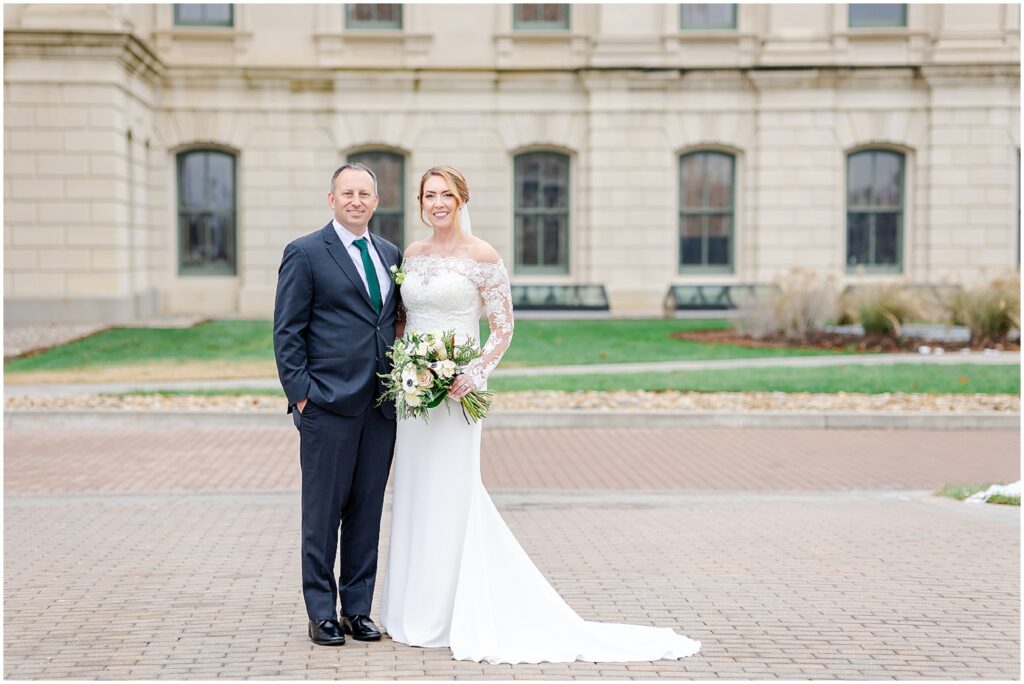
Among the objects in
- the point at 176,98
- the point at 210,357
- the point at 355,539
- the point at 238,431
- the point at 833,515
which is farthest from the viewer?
the point at 176,98

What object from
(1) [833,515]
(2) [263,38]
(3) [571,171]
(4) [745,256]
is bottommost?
(1) [833,515]

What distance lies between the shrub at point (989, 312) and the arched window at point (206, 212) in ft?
50.5

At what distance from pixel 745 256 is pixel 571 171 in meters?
4.21

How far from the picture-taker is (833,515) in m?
9.52

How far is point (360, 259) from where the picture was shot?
6.17 m

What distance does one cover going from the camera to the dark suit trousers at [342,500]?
6.10m

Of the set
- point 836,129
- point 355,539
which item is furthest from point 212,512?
point 836,129

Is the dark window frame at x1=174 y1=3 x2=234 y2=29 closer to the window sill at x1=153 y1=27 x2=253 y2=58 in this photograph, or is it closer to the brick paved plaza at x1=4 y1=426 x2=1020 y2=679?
the window sill at x1=153 y1=27 x2=253 y2=58

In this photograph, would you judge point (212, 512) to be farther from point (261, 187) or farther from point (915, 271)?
point (915, 271)

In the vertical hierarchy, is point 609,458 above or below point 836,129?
below

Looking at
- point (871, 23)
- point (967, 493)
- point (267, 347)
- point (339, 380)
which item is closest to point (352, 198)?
point (339, 380)

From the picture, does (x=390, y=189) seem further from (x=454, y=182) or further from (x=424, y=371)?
(x=424, y=371)

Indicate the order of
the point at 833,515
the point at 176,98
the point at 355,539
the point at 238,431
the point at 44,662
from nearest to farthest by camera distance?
the point at 44,662
the point at 355,539
the point at 833,515
the point at 238,431
the point at 176,98

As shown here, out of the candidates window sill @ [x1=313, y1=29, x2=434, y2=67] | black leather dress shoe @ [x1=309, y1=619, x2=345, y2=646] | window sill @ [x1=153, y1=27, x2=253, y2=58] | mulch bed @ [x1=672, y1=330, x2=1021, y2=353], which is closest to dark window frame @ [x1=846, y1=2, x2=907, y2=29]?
window sill @ [x1=313, y1=29, x2=434, y2=67]
